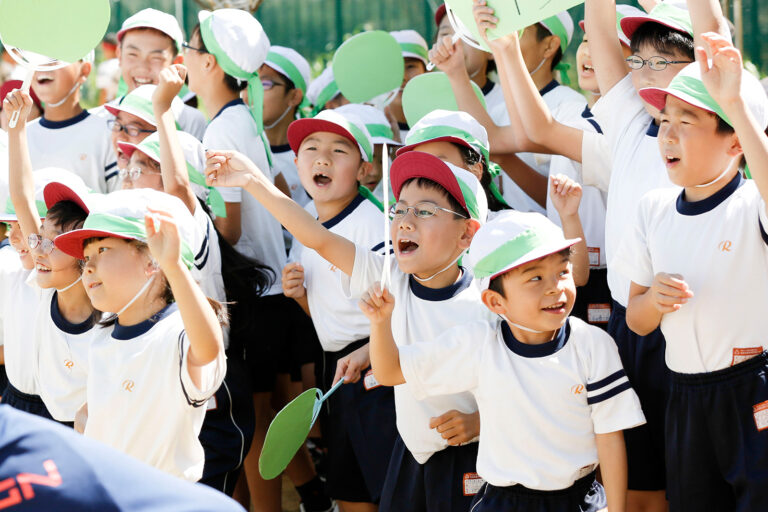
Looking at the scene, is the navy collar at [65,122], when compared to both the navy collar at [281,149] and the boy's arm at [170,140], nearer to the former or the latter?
the navy collar at [281,149]

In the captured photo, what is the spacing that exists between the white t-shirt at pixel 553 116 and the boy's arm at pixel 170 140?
4.61 feet

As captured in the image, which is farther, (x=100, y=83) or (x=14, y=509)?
(x=100, y=83)

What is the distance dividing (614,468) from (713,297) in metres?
0.55

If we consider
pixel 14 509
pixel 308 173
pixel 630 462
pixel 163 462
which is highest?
pixel 308 173

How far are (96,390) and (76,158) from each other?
2.13 meters

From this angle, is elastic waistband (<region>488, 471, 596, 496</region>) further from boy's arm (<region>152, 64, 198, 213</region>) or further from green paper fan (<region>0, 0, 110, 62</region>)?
green paper fan (<region>0, 0, 110, 62</region>)

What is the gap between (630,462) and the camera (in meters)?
3.21

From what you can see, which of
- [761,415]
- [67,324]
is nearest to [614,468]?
[761,415]

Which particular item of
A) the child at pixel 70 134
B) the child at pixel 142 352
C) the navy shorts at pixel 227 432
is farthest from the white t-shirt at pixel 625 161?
the child at pixel 70 134

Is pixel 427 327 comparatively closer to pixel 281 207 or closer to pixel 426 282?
pixel 426 282

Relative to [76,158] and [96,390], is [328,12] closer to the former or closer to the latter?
[76,158]

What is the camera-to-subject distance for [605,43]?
10.9 ft

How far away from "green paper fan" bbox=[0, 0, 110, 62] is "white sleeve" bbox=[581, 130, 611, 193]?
189cm

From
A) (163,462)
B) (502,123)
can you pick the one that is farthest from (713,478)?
(502,123)
